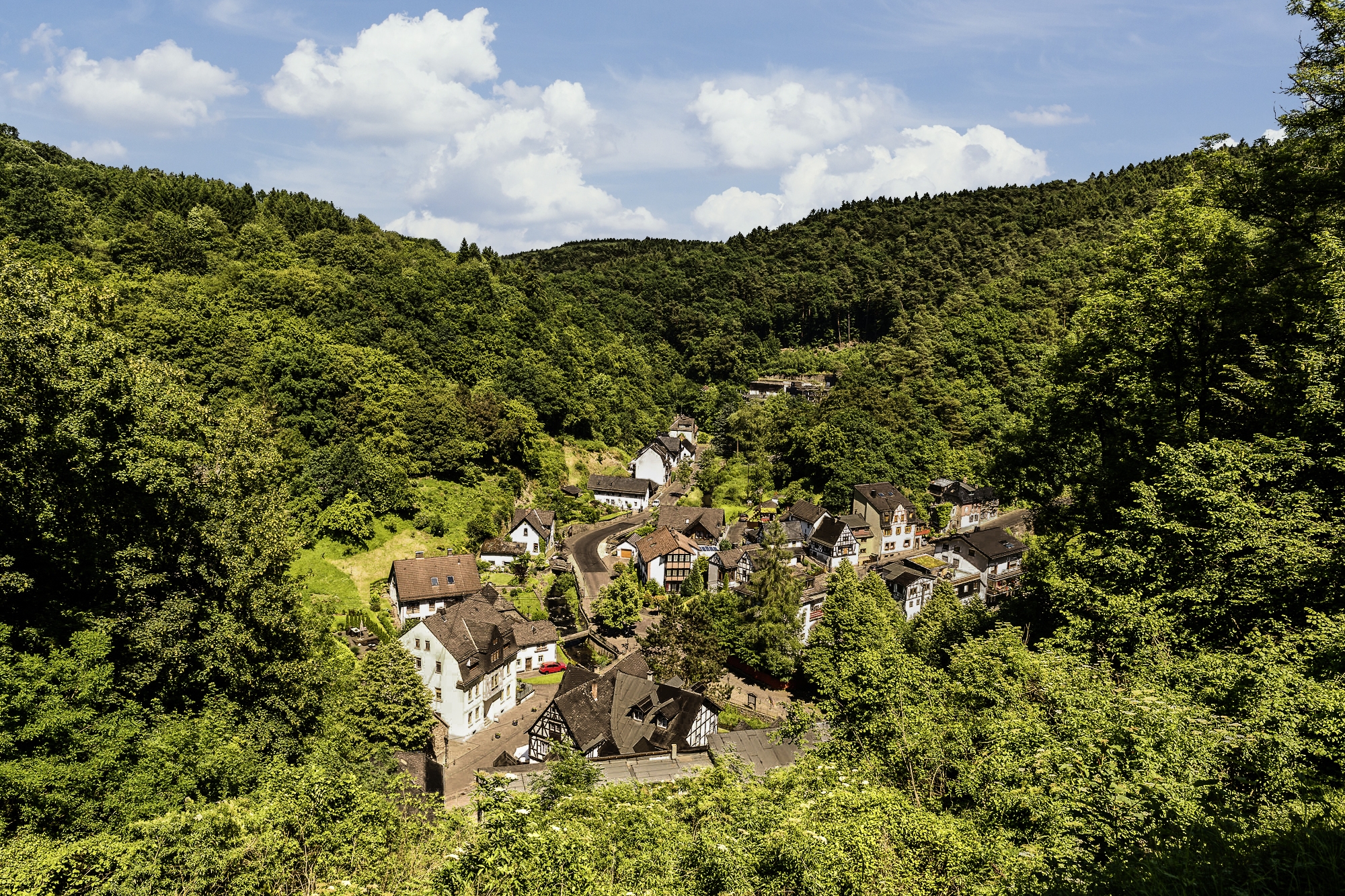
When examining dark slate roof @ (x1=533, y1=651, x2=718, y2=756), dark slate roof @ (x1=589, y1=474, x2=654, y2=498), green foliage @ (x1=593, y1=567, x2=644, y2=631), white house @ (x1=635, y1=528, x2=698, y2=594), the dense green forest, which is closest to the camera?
the dense green forest

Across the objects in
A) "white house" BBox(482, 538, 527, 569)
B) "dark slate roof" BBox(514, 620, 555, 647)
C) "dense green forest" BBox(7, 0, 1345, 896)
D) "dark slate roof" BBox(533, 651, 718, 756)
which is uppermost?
"dense green forest" BBox(7, 0, 1345, 896)

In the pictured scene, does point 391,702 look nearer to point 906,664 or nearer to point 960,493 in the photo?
point 906,664

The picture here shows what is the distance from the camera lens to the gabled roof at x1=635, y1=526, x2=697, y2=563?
5034cm

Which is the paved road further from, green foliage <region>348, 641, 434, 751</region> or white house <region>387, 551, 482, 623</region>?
green foliage <region>348, 641, 434, 751</region>

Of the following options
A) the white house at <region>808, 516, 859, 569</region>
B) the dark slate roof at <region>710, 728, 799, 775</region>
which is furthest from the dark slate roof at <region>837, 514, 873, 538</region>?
the dark slate roof at <region>710, 728, 799, 775</region>

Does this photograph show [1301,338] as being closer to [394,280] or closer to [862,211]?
[394,280]

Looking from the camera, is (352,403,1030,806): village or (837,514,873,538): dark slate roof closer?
(352,403,1030,806): village

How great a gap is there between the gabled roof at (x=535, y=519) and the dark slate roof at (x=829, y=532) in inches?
926

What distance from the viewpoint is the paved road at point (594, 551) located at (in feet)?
162

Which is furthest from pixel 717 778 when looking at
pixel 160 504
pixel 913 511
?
pixel 913 511

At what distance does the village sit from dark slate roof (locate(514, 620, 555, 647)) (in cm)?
9

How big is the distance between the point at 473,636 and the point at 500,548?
48.2 ft

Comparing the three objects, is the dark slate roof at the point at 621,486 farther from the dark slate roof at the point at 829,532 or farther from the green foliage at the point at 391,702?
the green foliage at the point at 391,702

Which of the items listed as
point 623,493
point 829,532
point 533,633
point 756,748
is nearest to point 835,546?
point 829,532
